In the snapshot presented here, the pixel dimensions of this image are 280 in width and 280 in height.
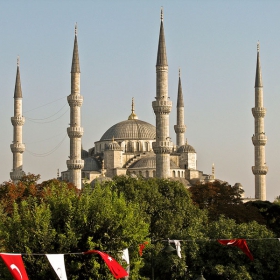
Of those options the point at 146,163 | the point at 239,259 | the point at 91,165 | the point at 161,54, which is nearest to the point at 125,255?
the point at 239,259

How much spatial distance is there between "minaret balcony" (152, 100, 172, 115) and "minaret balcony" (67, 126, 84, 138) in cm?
825

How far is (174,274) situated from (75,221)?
4841 mm

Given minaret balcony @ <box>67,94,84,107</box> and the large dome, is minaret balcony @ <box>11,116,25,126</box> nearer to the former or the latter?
minaret balcony @ <box>67,94,84,107</box>

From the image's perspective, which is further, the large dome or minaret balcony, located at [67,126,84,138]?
the large dome

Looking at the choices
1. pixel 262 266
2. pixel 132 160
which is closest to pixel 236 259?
pixel 262 266

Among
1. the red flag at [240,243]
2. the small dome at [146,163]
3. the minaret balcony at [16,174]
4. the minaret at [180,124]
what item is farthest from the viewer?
the minaret at [180,124]

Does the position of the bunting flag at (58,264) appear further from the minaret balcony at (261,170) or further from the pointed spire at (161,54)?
the minaret balcony at (261,170)

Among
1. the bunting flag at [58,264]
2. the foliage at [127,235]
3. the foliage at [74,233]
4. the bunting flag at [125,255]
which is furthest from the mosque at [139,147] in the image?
the bunting flag at [58,264]

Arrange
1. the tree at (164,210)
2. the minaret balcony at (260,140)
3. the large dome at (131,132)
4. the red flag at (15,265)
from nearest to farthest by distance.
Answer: the red flag at (15,265)
the tree at (164,210)
the minaret balcony at (260,140)
the large dome at (131,132)

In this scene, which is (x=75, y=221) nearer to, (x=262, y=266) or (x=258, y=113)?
(x=262, y=266)

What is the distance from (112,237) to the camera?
80.9 ft

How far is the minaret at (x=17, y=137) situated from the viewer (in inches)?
2800

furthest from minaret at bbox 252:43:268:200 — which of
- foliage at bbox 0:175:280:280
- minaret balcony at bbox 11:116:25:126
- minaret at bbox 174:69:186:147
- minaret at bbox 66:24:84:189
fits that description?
foliage at bbox 0:175:280:280

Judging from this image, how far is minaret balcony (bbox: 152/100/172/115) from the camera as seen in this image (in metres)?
60.9
